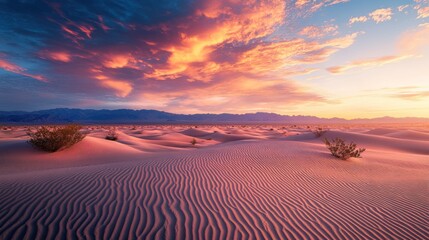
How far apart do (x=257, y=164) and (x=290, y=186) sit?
2.63 m

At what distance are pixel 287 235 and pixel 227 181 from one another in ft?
9.24

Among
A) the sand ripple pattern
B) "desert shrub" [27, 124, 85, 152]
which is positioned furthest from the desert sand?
"desert shrub" [27, 124, 85, 152]

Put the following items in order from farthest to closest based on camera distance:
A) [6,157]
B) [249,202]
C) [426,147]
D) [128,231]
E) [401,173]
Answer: [426,147]
[6,157]
[401,173]
[249,202]
[128,231]

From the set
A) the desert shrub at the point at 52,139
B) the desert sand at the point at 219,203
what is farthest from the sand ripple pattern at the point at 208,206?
the desert shrub at the point at 52,139

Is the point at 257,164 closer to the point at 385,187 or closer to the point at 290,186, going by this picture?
the point at 290,186

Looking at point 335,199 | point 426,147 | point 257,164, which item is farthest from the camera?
point 426,147

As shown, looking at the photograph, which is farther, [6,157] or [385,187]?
[6,157]

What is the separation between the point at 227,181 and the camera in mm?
6301

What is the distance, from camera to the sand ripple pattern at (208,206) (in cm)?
362

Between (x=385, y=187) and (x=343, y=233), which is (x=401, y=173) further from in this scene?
(x=343, y=233)

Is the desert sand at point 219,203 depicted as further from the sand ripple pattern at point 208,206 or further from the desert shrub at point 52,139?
the desert shrub at point 52,139

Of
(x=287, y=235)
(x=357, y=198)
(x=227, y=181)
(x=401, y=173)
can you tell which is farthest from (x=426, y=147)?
(x=287, y=235)

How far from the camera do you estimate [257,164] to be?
871 cm

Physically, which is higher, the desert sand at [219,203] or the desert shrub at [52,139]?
the desert shrub at [52,139]
